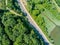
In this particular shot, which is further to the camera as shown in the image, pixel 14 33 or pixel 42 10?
pixel 42 10

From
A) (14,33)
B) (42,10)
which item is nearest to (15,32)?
(14,33)

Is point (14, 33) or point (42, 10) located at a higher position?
point (42, 10)

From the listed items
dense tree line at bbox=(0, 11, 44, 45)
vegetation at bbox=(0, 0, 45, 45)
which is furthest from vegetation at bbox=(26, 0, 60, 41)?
dense tree line at bbox=(0, 11, 44, 45)

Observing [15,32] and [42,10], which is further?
[42,10]

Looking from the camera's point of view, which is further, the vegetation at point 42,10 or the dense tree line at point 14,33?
Result: the vegetation at point 42,10

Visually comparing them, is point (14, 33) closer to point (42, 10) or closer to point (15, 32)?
point (15, 32)

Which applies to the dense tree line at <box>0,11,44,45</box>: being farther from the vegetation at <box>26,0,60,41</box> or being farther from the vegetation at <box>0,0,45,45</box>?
the vegetation at <box>26,0,60,41</box>

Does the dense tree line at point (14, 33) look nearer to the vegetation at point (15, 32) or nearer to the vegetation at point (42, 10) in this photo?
the vegetation at point (15, 32)

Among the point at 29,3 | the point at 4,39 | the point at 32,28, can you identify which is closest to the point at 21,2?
the point at 29,3

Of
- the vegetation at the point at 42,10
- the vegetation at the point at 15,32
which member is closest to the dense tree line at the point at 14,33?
the vegetation at the point at 15,32
